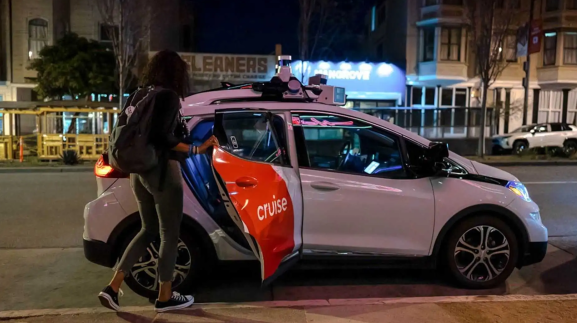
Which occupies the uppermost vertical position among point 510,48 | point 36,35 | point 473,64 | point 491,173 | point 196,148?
point 36,35

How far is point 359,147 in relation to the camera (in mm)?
4922

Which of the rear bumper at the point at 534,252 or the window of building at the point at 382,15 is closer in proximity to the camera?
the rear bumper at the point at 534,252

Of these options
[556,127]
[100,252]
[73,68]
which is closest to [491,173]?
[100,252]

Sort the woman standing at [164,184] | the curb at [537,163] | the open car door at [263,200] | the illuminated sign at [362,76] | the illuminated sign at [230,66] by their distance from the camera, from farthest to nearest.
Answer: the illuminated sign at [362,76] → the illuminated sign at [230,66] → the curb at [537,163] → the open car door at [263,200] → the woman standing at [164,184]

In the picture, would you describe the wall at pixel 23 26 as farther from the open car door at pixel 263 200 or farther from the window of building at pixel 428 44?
the open car door at pixel 263 200

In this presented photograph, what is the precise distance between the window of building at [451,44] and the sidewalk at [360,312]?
22.1 m

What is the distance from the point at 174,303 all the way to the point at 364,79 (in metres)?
20.1

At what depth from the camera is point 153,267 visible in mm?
4070

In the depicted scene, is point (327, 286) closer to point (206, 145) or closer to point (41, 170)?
point (206, 145)

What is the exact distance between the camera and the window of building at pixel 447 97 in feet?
83.5

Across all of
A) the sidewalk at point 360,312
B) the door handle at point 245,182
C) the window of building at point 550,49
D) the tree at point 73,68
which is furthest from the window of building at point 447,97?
the door handle at point 245,182

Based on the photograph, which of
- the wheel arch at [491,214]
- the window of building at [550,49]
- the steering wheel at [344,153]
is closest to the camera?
the wheel arch at [491,214]

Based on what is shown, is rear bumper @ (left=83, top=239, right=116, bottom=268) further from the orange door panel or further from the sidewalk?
the orange door panel

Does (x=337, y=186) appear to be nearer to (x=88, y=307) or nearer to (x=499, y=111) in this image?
(x=88, y=307)
